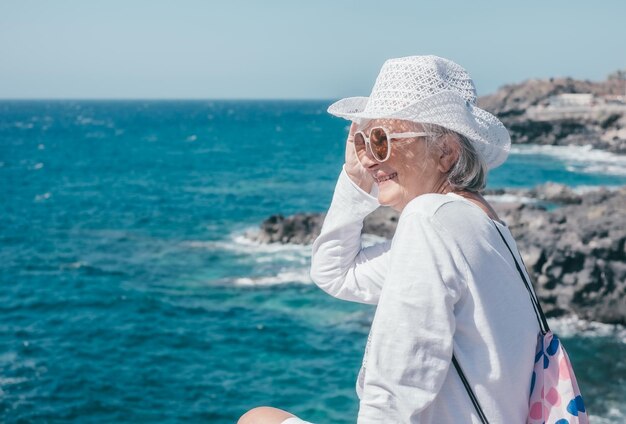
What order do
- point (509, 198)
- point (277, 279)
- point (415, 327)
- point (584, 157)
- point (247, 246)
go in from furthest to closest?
point (584, 157) < point (509, 198) < point (247, 246) < point (277, 279) < point (415, 327)

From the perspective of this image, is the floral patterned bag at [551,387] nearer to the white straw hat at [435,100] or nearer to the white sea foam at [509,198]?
the white straw hat at [435,100]

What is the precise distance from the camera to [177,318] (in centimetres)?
2059

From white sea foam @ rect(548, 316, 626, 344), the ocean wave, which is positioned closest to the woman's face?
white sea foam @ rect(548, 316, 626, 344)

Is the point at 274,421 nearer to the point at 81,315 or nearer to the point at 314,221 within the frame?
the point at 81,315

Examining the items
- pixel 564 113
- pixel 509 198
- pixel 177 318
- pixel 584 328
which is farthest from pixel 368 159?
pixel 564 113

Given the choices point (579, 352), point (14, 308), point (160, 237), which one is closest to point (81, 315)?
point (14, 308)

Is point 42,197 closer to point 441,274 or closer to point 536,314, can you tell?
point 536,314

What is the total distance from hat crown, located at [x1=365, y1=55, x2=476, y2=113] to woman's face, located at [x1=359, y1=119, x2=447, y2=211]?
65mm

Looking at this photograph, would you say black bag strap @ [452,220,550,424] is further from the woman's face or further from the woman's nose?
the woman's nose

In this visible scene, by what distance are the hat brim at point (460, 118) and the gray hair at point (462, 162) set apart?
3cm

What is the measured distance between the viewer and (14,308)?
885 inches

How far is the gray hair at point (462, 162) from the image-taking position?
2018 millimetres

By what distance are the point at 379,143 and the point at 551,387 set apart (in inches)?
32.2

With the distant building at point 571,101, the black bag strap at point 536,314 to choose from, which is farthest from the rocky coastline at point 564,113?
the black bag strap at point 536,314
